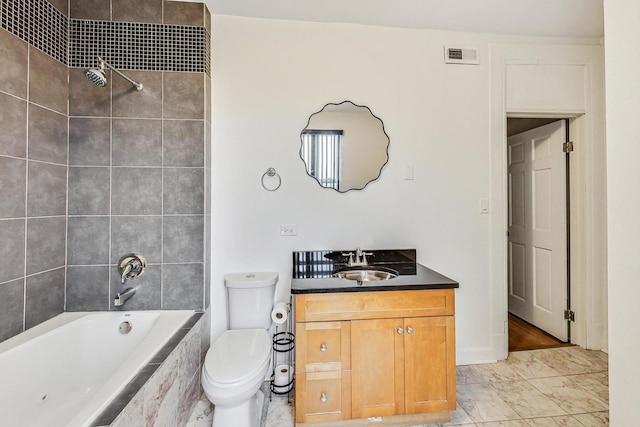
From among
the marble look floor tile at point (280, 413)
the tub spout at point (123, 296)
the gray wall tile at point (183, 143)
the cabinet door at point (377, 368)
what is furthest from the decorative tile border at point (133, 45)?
the marble look floor tile at point (280, 413)

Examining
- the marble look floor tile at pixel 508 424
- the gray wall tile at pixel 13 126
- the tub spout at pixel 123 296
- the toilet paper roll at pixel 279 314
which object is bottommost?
the marble look floor tile at pixel 508 424

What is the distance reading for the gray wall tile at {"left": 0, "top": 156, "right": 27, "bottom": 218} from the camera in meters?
1.41

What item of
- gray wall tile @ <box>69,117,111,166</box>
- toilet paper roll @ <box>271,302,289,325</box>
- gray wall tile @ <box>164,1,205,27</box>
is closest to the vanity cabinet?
toilet paper roll @ <box>271,302,289,325</box>

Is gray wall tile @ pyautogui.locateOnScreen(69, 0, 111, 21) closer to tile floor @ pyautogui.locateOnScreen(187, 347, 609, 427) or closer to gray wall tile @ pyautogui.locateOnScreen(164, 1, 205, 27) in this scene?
gray wall tile @ pyautogui.locateOnScreen(164, 1, 205, 27)

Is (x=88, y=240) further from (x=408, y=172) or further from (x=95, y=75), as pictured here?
(x=408, y=172)

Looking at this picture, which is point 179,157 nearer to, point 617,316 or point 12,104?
point 12,104

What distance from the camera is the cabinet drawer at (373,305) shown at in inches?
59.6

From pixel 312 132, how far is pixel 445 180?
42.0 inches

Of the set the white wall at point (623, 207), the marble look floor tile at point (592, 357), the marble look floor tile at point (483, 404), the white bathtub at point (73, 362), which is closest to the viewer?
the white wall at point (623, 207)

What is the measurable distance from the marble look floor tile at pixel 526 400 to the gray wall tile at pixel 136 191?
8.15 ft

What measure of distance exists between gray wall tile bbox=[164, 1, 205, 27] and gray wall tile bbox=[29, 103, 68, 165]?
0.90 m

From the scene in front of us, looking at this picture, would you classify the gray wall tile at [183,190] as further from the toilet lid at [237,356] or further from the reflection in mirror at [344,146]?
the toilet lid at [237,356]

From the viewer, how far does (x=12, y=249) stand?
146 cm

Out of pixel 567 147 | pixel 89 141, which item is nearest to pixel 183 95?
pixel 89 141
